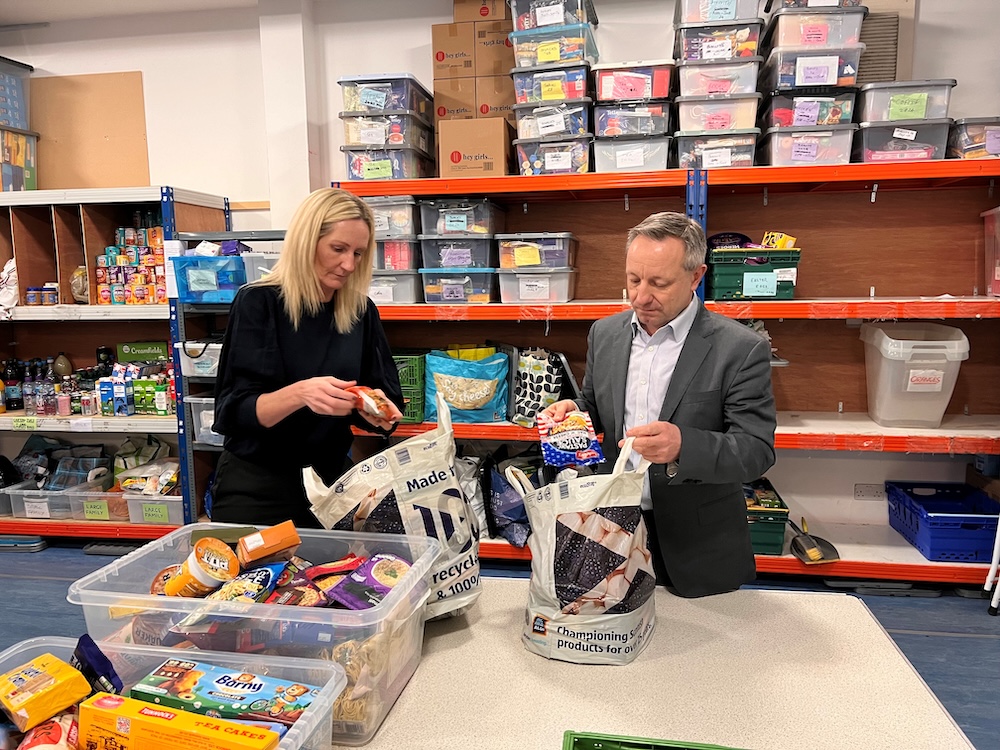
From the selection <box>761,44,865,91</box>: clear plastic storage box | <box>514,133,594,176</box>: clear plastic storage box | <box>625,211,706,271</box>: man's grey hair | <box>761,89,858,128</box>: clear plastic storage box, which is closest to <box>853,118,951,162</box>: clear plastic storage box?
<box>761,89,858,128</box>: clear plastic storage box

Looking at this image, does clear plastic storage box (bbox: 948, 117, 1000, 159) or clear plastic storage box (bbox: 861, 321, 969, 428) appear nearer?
clear plastic storage box (bbox: 948, 117, 1000, 159)

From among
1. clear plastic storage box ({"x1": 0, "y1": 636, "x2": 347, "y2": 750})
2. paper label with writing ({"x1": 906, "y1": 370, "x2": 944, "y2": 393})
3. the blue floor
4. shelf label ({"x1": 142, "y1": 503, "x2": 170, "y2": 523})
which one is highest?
paper label with writing ({"x1": 906, "y1": 370, "x2": 944, "y2": 393})

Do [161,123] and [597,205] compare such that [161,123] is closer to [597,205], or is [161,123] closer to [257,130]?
[257,130]

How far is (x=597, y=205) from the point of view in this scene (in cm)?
397

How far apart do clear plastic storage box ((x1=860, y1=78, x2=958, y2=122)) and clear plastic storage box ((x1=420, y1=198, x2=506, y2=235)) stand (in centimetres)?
184

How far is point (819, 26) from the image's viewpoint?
122 inches

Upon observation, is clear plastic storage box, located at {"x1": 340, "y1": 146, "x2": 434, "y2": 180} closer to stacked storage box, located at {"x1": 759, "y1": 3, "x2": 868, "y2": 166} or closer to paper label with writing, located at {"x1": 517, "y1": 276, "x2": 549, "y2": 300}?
paper label with writing, located at {"x1": 517, "y1": 276, "x2": 549, "y2": 300}

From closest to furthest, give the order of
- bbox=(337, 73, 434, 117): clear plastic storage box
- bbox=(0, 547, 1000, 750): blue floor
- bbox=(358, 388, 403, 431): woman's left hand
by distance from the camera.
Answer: bbox=(358, 388, 403, 431): woman's left hand < bbox=(0, 547, 1000, 750): blue floor < bbox=(337, 73, 434, 117): clear plastic storage box

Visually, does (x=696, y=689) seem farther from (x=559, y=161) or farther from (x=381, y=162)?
(x=381, y=162)

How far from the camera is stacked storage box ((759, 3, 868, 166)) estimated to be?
3076mm

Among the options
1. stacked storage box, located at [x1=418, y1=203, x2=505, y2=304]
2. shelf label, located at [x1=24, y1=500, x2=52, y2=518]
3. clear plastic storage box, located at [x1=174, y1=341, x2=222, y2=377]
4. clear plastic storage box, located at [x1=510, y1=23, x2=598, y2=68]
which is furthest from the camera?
shelf label, located at [x1=24, y1=500, x2=52, y2=518]

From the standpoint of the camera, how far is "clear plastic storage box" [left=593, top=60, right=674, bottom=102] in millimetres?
3240

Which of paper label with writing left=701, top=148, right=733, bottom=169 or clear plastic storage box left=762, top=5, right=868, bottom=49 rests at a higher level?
clear plastic storage box left=762, top=5, right=868, bottom=49

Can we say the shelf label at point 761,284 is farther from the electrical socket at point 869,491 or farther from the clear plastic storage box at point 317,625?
the clear plastic storage box at point 317,625
